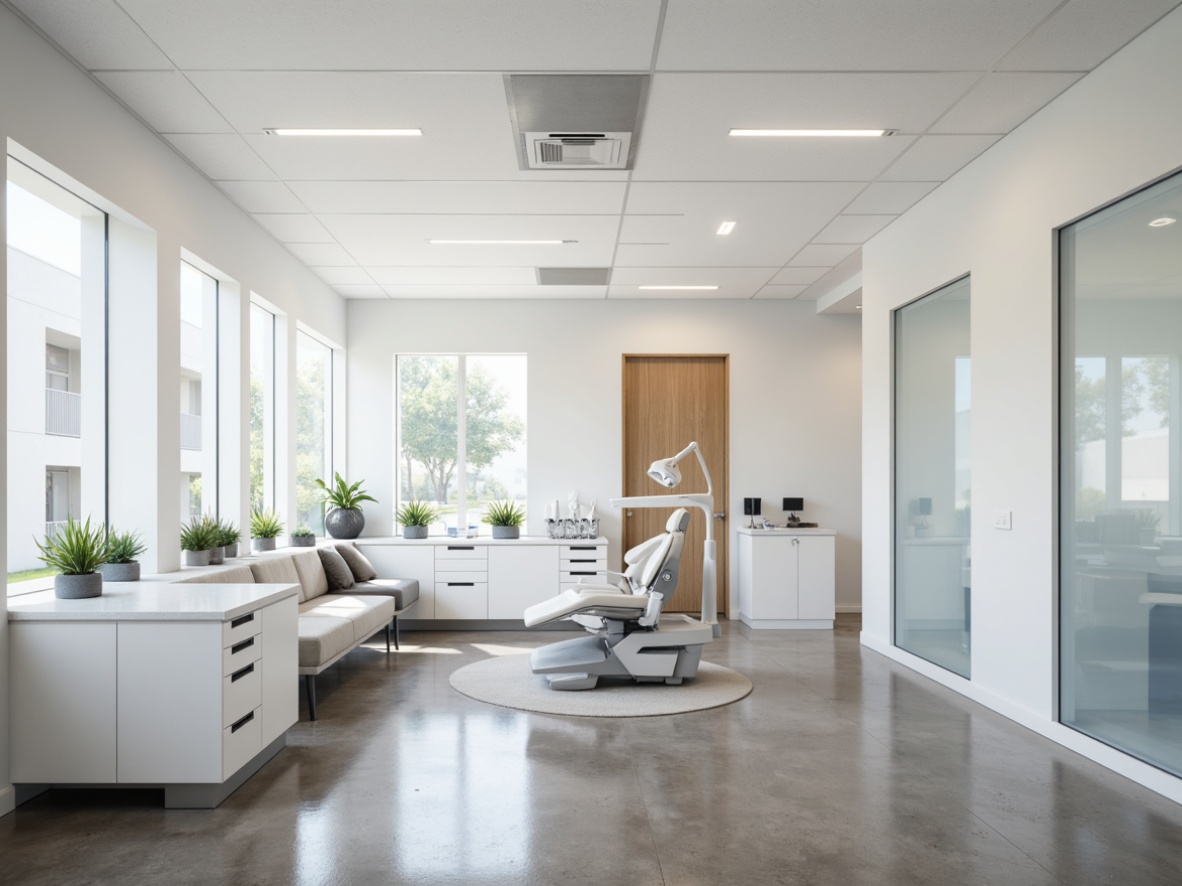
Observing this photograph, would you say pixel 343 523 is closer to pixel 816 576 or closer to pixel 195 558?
pixel 195 558

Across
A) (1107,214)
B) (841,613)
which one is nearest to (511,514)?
(841,613)

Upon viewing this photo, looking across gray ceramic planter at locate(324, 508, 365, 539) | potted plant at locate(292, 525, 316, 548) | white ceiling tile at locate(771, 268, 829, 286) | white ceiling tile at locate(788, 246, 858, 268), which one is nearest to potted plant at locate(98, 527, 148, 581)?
potted plant at locate(292, 525, 316, 548)

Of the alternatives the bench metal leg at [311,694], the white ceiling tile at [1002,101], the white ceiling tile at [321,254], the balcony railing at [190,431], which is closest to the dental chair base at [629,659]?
the bench metal leg at [311,694]

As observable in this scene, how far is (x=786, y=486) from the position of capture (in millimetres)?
8453

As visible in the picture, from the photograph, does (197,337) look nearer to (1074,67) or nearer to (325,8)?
(325,8)

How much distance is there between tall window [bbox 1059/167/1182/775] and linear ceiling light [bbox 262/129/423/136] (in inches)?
126

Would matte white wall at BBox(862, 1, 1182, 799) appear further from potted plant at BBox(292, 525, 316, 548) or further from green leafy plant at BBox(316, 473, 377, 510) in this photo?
green leafy plant at BBox(316, 473, 377, 510)

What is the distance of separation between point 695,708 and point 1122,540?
2.27 m

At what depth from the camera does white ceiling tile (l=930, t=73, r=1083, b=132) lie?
389 cm

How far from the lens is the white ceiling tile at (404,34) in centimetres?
328

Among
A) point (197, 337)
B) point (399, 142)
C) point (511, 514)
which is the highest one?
point (399, 142)

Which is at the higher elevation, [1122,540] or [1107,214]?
[1107,214]

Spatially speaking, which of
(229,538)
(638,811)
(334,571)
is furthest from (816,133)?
(334,571)

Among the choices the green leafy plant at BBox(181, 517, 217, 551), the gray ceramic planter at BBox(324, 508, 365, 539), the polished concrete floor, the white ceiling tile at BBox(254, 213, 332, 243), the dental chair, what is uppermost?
the white ceiling tile at BBox(254, 213, 332, 243)
